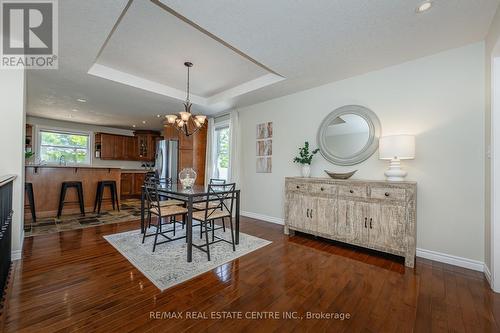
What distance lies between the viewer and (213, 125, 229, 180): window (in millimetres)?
5270

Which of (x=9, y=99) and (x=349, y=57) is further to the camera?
(x=349, y=57)

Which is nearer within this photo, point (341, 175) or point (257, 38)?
point (257, 38)

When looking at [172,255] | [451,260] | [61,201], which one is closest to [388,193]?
[451,260]

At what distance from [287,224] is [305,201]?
0.51m

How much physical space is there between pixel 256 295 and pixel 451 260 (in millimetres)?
2321

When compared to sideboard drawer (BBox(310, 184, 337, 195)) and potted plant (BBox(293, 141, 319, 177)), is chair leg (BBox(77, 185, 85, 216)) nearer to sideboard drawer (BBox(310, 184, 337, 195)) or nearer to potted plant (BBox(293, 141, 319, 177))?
potted plant (BBox(293, 141, 319, 177))

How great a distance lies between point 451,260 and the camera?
96.7 inches

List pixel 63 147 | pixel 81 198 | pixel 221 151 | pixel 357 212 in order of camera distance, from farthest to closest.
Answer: pixel 63 147
pixel 221 151
pixel 81 198
pixel 357 212

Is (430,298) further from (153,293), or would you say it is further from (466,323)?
(153,293)

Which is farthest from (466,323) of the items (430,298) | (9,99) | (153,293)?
(9,99)

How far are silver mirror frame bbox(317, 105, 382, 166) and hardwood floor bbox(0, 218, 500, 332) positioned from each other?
4.36 ft

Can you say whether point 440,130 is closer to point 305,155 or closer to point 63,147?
point 305,155

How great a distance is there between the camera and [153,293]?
1.82 m

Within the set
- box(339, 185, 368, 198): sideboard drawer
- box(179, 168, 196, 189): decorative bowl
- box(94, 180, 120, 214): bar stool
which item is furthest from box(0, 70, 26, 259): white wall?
box(339, 185, 368, 198): sideboard drawer
